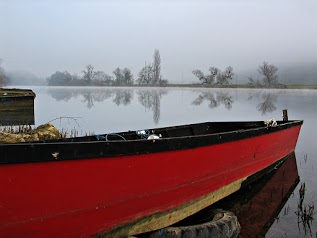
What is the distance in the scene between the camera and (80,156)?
12.4 feet

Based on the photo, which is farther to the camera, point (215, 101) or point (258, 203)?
point (215, 101)

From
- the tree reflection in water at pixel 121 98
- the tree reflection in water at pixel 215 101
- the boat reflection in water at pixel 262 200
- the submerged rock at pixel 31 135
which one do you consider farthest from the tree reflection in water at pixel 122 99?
the boat reflection in water at pixel 262 200

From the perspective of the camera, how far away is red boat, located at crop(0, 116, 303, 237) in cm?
349

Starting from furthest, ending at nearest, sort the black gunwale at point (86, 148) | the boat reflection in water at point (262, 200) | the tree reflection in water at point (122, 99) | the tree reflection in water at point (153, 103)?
1. the tree reflection in water at point (122, 99)
2. the tree reflection in water at point (153, 103)
3. the boat reflection in water at point (262, 200)
4. the black gunwale at point (86, 148)

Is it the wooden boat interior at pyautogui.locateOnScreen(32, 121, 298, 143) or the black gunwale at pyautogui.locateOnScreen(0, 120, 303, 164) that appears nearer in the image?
the black gunwale at pyautogui.locateOnScreen(0, 120, 303, 164)

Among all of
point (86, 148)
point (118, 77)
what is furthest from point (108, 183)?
point (118, 77)

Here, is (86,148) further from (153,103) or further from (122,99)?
(122,99)

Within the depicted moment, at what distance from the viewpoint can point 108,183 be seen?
Answer: 4094 mm

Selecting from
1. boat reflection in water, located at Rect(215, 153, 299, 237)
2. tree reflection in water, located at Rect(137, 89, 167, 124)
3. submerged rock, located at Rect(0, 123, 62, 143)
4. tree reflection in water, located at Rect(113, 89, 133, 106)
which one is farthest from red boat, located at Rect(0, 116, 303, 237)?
tree reflection in water, located at Rect(113, 89, 133, 106)

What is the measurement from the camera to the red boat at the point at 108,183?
3492 millimetres

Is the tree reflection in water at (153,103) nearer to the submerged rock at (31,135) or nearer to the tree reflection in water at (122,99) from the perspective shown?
the tree reflection in water at (122,99)

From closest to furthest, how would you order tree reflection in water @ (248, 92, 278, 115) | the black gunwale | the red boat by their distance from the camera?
1. the black gunwale
2. the red boat
3. tree reflection in water @ (248, 92, 278, 115)

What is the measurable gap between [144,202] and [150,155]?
71 centimetres

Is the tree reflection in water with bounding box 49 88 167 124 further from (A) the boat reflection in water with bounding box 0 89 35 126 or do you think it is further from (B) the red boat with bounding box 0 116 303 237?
(B) the red boat with bounding box 0 116 303 237
